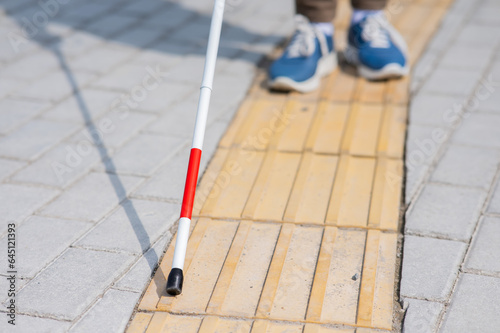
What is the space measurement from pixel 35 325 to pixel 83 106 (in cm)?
158

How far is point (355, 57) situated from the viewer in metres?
3.44

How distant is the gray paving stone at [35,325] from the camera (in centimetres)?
173

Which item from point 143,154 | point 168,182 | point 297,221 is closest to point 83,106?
point 143,154

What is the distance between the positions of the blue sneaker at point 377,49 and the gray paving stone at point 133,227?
1507mm

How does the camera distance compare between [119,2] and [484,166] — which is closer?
[484,166]

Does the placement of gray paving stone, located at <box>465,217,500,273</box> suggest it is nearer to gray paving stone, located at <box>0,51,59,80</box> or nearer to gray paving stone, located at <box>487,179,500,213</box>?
gray paving stone, located at <box>487,179,500,213</box>

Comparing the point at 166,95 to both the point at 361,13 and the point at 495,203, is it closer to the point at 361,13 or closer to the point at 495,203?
the point at 361,13

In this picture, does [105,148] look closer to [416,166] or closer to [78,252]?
[78,252]

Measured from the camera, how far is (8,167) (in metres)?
2.58

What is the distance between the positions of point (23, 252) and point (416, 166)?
1590 millimetres

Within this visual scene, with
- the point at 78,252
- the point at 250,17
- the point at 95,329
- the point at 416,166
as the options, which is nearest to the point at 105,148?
the point at 78,252

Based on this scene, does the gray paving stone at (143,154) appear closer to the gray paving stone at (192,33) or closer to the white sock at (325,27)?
the white sock at (325,27)

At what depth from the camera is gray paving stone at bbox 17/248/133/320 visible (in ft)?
5.96

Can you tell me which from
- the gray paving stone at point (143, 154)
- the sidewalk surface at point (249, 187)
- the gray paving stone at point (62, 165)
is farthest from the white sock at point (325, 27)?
the gray paving stone at point (62, 165)
